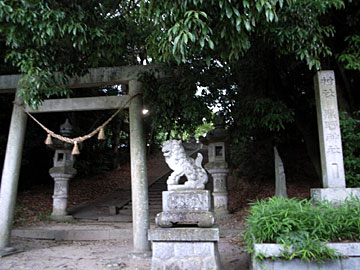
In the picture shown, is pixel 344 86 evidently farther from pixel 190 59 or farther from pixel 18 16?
pixel 18 16

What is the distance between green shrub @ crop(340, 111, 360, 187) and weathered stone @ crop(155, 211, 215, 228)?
3256 mm

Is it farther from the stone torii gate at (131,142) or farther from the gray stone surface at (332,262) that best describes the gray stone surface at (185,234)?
the stone torii gate at (131,142)

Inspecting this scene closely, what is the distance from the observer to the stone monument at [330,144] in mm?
5309

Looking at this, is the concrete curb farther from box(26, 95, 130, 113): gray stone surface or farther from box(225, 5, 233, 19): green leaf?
box(225, 5, 233, 19): green leaf

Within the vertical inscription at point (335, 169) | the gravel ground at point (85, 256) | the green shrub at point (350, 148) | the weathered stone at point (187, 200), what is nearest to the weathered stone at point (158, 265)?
the weathered stone at point (187, 200)

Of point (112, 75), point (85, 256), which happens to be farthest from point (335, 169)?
point (85, 256)

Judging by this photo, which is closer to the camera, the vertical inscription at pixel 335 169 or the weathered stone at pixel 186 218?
the weathered stone at pixel 186 218

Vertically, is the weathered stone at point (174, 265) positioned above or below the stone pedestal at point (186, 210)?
below

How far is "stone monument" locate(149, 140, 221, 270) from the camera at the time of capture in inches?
172

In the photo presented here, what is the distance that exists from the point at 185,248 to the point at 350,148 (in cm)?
404

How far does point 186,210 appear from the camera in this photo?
4.65m

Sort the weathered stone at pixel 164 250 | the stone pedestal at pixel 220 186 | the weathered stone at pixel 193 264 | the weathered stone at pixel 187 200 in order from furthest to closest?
the stone pedestal at pixel 220 186, the weathered stone at pixel 187 200, the weathered stone at pixel 164 250, the weathered stone at pixel 193 264

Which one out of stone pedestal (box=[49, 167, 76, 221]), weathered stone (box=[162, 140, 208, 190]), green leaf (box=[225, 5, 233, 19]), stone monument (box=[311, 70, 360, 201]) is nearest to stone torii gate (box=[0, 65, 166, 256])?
weathered stone (box=[162, 140, 208, 190])

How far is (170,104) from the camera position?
261 inches
